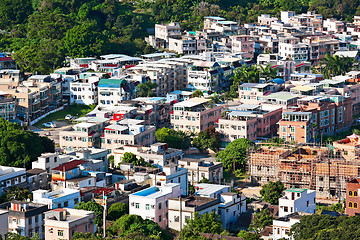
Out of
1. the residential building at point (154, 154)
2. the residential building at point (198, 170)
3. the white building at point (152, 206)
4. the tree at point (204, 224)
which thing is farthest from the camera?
the residential building at point (198, 170)

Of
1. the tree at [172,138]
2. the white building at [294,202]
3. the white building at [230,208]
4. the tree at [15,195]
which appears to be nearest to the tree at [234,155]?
the tree at [172,138]

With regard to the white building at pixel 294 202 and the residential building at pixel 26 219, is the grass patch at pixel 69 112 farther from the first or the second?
the white building at pixel 294 202

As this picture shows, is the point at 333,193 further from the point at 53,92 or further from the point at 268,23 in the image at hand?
the point at 268,23

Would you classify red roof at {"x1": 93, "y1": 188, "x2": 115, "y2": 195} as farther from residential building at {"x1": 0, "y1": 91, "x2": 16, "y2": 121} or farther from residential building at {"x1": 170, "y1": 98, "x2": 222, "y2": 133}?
residential building at {"x1": 0, "y1": 91, "x2": 16, "y2": 121}

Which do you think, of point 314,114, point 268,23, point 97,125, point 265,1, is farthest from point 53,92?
point 265,1

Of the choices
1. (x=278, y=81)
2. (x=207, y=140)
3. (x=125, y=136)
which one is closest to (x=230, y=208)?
(x=125, y=136)

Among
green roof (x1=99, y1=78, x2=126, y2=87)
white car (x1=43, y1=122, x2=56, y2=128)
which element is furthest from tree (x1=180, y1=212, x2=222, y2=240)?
green roof (x1=99, y1=78, x2=126, y2=87)
